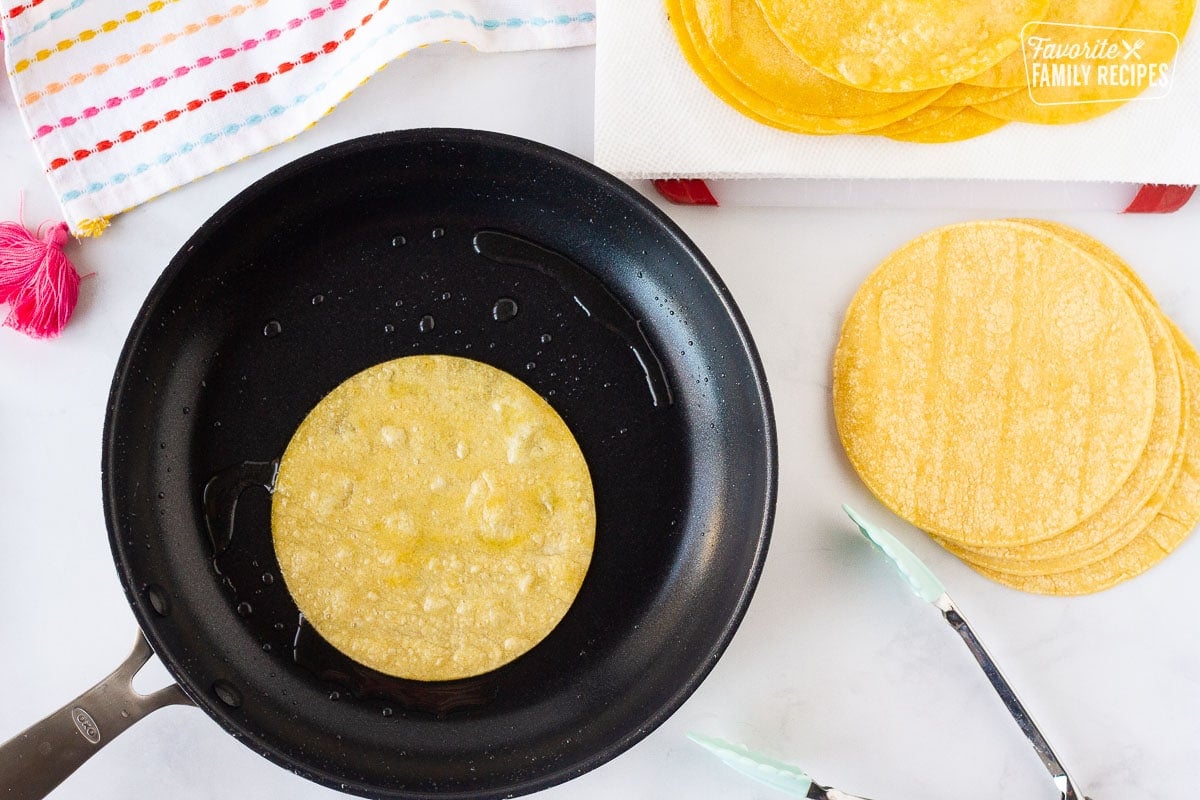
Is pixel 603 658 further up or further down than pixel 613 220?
further down

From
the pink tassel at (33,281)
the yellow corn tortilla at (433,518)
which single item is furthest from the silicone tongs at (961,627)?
the pink tassel at (33,281)

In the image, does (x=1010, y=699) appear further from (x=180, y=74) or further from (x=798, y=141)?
(x=180, y=74)

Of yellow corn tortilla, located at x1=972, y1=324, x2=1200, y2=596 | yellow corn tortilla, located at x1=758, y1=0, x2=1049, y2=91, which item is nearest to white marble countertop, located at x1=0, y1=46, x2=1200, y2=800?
yellow corn tortilla, located at x1=972, y1=324, x2=1200, y2=596

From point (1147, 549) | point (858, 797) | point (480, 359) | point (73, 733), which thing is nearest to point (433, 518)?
point (480, 359)

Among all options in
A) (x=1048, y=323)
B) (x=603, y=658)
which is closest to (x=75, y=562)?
(x=603, y=658)

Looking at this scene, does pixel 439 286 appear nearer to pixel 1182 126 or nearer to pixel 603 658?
pixel 603 658

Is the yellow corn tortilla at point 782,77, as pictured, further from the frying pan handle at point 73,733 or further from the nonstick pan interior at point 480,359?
the frying pan handle at point 73,733
